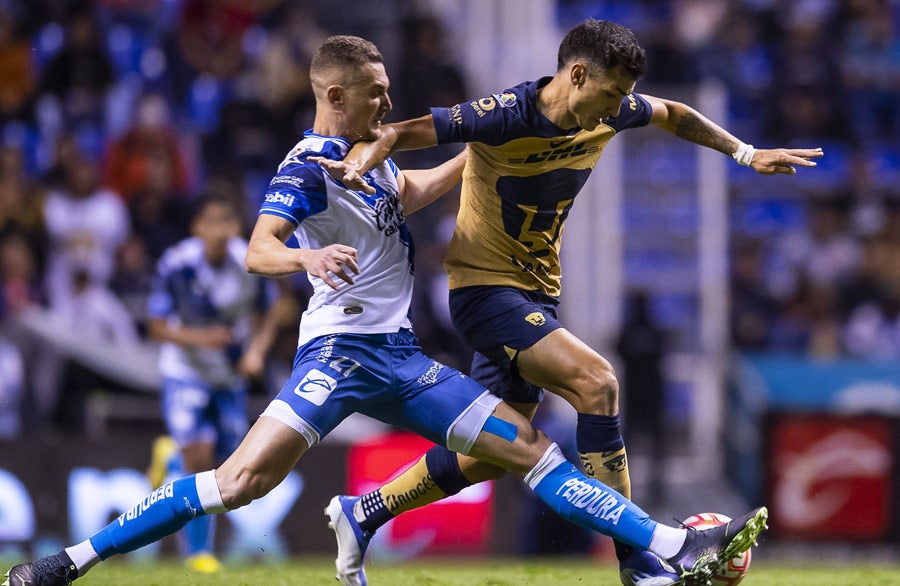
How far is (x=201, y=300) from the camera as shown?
952 centimetres

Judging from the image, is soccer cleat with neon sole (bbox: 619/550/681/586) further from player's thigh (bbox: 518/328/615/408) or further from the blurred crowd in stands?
the blurred crowd in stands

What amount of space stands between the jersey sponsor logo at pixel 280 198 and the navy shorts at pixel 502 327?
1189mm

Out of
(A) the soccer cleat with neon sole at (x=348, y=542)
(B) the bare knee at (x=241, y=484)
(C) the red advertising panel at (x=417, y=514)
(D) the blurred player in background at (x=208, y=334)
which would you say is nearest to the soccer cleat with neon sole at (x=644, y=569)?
(A) the soccer cleat with neon sole at (x=348, y=542)

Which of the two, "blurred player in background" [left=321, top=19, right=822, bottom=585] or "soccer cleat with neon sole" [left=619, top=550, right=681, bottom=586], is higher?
"blurred player in background" [left=321, top=19, right=822, bottom=585]

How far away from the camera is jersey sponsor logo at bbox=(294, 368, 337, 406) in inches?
222

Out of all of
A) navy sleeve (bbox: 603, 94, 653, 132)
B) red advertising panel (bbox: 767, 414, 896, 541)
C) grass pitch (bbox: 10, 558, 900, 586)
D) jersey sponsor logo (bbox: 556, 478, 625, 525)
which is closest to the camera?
jersey sponsor logo (bbox: 556, 478, 625, 525)

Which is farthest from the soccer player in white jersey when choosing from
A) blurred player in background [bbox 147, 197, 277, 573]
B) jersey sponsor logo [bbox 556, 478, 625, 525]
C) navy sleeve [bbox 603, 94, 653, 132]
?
blurred player in background [bbox 147, 197, 277, 573]

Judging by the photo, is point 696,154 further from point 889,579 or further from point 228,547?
point 889,579

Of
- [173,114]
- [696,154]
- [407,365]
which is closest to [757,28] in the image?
[696,154]

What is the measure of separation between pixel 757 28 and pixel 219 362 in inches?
407

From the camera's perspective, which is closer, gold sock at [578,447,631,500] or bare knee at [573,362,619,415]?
bare knee at [573,362,619,415]

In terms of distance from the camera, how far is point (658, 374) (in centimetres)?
1276

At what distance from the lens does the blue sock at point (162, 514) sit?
5.62 m

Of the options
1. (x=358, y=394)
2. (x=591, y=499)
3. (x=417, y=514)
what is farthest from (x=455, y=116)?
(x=417, y=514)
